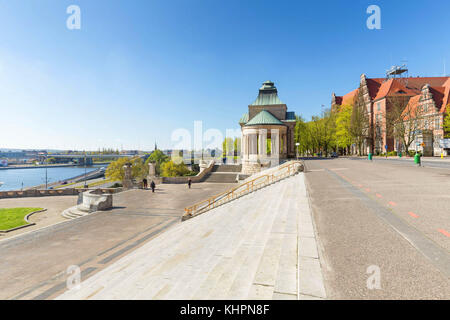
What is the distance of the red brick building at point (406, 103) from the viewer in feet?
148

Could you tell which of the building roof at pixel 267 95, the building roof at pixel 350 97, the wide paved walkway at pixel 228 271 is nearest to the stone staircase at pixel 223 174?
the building roof at pixel 267 95

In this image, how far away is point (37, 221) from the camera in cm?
1562

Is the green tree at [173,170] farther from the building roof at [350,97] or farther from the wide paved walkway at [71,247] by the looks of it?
the building roof at [350,97]

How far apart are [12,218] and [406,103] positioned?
73079mm

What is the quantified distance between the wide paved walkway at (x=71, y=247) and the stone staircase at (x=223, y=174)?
54.2 feet

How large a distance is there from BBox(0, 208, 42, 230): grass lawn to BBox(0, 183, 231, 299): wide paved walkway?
4.84m

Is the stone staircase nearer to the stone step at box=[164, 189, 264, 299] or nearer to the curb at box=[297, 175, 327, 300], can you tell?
the stone step at box=[164, 189, 264, 299]

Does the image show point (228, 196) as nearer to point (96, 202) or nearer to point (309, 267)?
point (96, 202)

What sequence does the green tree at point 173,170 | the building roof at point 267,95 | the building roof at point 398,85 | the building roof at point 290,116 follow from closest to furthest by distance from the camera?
the building roof at point 267,95 → the building roof at point 290,116 → the green tree at point 173,170 → the building roof at point 398,85

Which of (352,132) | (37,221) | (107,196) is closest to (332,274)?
(107,196)

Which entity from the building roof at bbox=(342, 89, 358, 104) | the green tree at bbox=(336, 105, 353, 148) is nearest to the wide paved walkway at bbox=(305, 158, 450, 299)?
the green tree at bbox=(336, 105, 353, 148)

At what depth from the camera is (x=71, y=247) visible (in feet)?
31.3

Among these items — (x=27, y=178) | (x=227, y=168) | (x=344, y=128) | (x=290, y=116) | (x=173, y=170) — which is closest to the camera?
(x=227, y=168)

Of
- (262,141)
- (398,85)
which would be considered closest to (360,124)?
(398,85)
